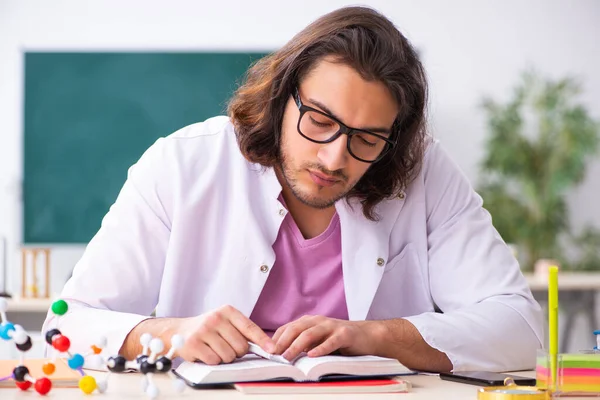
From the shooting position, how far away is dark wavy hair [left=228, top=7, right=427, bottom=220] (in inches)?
66.2

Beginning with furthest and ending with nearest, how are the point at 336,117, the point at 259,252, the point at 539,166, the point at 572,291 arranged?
the point at 539,166 < the point at 572,291 < the point at 259,252 < the point at 336,117

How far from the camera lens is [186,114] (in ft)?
18.5

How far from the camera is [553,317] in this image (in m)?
1.13

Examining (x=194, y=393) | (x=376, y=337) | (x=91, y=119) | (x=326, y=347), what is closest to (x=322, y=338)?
(x=326, y=347)

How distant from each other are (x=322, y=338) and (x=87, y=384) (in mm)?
403

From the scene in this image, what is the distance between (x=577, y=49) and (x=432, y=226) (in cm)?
471

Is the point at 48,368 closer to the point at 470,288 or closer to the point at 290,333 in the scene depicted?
the point at 290,333

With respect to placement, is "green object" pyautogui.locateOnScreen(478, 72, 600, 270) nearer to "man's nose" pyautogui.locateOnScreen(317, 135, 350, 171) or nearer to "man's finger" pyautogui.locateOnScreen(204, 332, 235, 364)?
"man's nose" pyautogui.locateOnScreen(317, 135, 350, 171)

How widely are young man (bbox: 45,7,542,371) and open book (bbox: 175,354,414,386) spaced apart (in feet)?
0.51

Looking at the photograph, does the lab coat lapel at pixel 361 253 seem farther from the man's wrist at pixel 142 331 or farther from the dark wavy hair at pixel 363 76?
the man's wrist at pixel 142 331

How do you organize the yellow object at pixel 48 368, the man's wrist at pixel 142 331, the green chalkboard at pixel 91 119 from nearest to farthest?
the yellow object at pixel 48 368 < the man's wrist at pixel 142 331 < the green chalkboard at pixel 91 119

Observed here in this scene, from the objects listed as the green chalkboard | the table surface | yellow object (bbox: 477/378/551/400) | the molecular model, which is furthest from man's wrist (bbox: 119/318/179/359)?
the green chalkboard

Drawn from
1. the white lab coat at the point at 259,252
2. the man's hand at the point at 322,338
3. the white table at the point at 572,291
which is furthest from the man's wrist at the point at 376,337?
the white table at the point at 572,291

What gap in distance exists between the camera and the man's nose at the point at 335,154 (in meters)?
1.61
